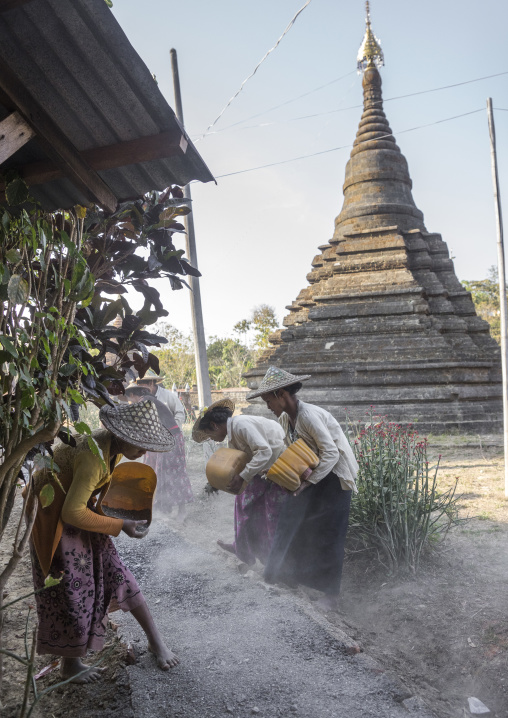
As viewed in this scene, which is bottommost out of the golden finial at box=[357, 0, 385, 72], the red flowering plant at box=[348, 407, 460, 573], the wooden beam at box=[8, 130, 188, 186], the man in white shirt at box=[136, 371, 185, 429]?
the red flowering plant at box=[348, 407, 460, 573]

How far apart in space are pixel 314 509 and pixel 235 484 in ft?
2.18

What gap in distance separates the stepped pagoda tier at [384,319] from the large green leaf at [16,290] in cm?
859

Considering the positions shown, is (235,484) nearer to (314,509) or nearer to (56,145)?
(314,509)

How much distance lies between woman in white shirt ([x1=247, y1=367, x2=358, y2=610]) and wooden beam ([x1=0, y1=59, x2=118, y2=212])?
1.86 meters

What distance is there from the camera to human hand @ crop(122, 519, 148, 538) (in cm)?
280

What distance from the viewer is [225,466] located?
14.2 feet

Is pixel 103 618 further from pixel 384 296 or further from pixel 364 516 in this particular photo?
pixel 384 296

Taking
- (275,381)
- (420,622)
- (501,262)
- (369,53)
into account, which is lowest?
(420,622)

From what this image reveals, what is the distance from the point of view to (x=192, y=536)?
585 centimetres

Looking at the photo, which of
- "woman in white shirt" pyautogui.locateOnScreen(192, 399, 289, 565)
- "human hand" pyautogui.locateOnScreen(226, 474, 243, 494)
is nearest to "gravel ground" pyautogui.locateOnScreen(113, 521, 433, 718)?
"woman in white shirt" pyautogui.locateOnScreen(192, 399, 289, 565)

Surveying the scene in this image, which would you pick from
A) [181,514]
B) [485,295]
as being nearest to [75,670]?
[181,514]

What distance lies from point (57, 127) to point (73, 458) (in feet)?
5.02

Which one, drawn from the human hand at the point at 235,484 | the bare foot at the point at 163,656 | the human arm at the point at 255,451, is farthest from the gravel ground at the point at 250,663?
the human arm at the point at 255,451

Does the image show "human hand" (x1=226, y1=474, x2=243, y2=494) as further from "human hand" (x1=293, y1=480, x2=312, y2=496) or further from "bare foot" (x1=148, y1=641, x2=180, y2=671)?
"bare foot" (x1=148, y1=641, x2=180, y2=671)
